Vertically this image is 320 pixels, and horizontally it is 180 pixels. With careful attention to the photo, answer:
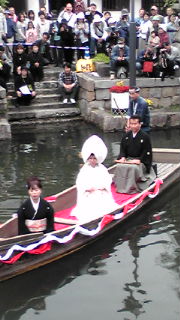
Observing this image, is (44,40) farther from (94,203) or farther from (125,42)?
(94,203)

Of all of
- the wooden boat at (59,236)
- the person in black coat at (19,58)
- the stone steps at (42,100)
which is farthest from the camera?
the person in black coat at (19,58)

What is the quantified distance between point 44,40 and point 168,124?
5.16 meters

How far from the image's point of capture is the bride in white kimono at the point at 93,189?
8211 millimetres

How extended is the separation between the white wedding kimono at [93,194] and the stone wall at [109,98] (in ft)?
19.6

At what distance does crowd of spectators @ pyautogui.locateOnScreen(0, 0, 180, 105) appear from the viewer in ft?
50.8

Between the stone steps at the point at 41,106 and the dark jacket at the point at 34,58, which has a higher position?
the dark jacket at the point at 34,58

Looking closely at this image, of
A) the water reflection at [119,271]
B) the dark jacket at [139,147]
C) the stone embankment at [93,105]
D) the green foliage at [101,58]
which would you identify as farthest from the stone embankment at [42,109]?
the water reflection at [119,271]

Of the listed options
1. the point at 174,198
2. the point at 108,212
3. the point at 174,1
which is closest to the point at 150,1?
the point at 174,1

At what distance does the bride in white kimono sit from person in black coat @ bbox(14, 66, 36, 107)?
742cm

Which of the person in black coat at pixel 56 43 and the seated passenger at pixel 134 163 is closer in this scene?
the seated passenger at pixel 134 163

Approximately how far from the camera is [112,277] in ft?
23.1

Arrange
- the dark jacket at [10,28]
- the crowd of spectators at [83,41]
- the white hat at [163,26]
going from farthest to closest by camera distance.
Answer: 1. the dark jacket at [10,28]
2. the white hat at [163,26]
3. the crowd of spectators at [83,41]

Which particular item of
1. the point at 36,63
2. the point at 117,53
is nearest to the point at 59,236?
the point at 117,53

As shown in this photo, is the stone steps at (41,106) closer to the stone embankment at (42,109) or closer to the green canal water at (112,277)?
the stone embankment at (42,109)
